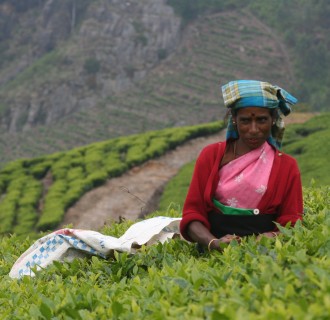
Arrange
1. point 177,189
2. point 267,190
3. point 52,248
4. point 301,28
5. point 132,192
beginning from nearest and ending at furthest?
1. point 267,190
2. point 52,248
3. point 177,189
4. point 132,192
5. point 301,28

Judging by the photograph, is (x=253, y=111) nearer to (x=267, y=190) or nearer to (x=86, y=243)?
(x=267, y=190)

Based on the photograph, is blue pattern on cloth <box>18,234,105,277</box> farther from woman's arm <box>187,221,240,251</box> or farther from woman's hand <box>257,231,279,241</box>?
woman's hand <box>257,231,279,241</box>

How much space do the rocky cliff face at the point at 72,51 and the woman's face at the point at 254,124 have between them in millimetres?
65486

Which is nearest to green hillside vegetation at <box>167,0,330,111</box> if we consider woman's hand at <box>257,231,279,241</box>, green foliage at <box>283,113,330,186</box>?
green foliage at <box>283,113,330,186</box>

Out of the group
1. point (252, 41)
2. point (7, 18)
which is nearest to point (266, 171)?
point (252, 41)

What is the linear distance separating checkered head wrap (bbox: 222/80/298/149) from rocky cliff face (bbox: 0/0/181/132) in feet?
215

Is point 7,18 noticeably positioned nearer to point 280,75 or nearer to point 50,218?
point 280,75

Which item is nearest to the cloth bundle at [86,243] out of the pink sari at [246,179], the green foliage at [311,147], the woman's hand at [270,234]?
the pink sari at [246,179]

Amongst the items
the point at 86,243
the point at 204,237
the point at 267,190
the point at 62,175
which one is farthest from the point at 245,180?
the point at 62,175

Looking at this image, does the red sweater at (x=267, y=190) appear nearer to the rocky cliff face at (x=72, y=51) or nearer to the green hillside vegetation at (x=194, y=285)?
the green hillside vegetation at (x=194, y=285)

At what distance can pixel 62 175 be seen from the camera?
2466 centimetres

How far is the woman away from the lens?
176 inches

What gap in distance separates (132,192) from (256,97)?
52.6 ft

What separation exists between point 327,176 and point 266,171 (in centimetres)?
1372
